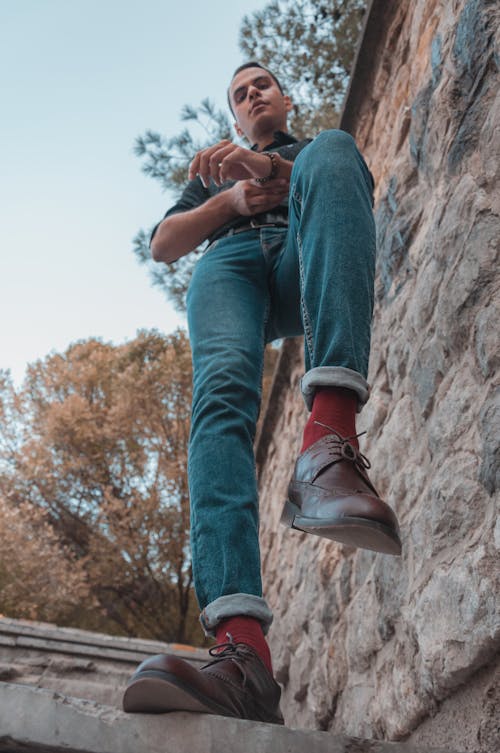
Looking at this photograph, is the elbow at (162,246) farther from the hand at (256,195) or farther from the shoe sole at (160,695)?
the shoe sole at (160,695)

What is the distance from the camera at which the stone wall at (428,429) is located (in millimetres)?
1319

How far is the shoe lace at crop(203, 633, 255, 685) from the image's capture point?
114 centimetres

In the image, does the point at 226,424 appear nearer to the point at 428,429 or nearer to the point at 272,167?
the point at 428,429

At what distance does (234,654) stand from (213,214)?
1.08 m

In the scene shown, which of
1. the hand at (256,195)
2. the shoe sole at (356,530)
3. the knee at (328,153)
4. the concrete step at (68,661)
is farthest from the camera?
the concrete step at (68,661)

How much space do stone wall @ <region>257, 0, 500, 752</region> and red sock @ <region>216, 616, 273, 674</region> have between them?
1.12 feet

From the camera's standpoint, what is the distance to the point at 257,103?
2182mm

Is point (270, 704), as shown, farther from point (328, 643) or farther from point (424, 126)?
point (424, 126)

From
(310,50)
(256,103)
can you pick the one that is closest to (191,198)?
(256,103)

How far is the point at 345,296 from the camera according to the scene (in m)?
1.33

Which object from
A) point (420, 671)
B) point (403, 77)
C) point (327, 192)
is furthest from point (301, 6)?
point (420, 671)

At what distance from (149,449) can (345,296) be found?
5.70 m

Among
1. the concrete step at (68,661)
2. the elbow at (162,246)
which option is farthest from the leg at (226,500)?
the concrete step at (68,661)

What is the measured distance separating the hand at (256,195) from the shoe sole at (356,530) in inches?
35.5
